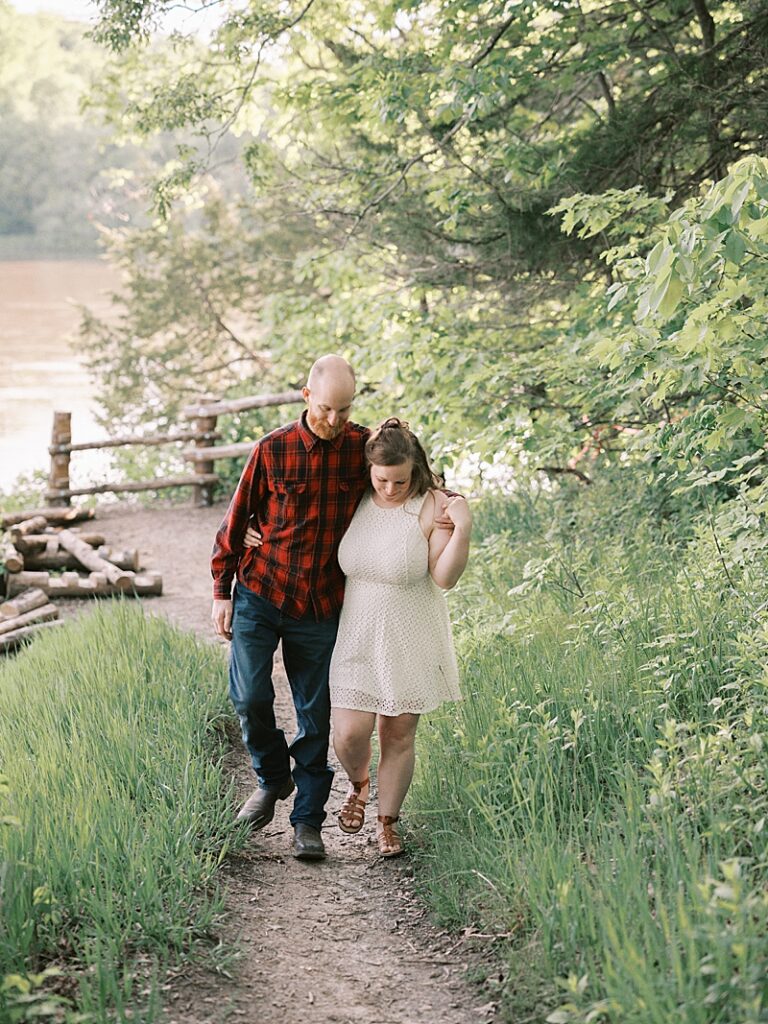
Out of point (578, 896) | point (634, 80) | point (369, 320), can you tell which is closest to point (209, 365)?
point (369, 320)

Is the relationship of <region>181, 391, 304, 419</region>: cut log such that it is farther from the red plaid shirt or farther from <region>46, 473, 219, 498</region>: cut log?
the red plaid shirt

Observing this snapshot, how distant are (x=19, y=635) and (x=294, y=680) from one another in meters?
4.01

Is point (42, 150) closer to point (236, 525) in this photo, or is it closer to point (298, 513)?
point (236, 525)

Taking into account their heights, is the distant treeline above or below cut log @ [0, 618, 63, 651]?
above

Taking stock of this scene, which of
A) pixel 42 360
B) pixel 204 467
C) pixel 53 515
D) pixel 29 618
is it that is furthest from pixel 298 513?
pixel 42 360

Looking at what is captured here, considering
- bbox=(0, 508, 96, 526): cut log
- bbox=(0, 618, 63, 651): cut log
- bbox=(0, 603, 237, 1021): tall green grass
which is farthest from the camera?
bbox=(0, 508, 96, 526): cut log

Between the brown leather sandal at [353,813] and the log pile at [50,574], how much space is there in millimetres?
3995

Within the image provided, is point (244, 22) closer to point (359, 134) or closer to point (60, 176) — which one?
point (359, 134)

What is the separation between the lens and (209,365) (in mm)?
16562

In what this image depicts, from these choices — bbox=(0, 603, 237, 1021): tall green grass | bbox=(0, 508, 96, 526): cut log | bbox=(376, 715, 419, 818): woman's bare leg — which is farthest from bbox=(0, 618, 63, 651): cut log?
bbox=(376, 715, 419, 818): woman's bare leg

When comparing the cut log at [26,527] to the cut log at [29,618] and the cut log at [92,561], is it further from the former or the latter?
the cut log at [29,618]

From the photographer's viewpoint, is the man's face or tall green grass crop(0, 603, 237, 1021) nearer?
tall green grass crop(0, 603, 237, 1021)

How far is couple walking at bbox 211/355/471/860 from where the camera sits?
4.00 meters

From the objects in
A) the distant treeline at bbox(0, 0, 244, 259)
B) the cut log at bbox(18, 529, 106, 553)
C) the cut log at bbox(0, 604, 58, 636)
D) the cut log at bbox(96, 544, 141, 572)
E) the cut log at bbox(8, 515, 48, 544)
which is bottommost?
the cut log at bbox(0, 604, 58, 636)
